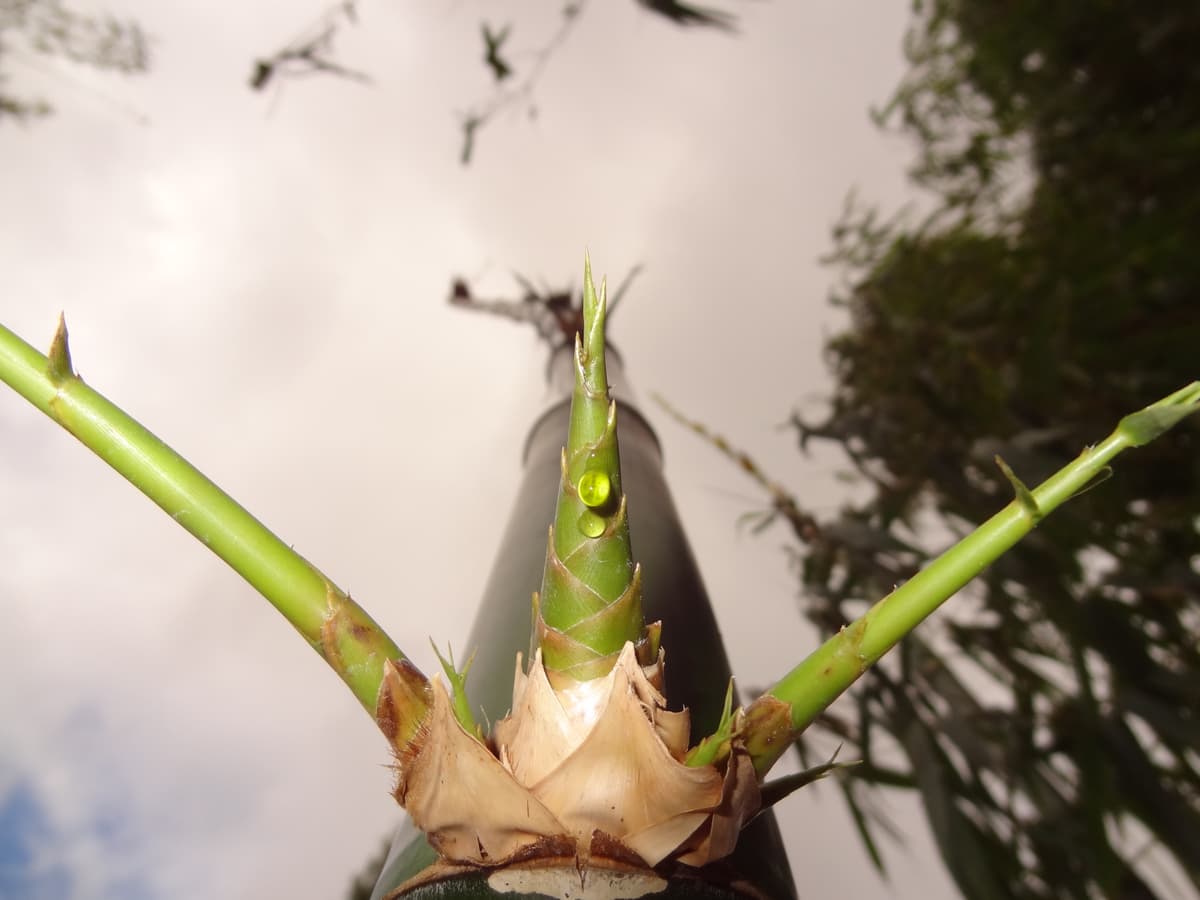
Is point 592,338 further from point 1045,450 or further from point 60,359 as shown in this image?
point 1045,450

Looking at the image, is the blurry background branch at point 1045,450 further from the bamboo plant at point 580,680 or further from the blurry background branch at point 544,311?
the bamboo plant at point 580,680

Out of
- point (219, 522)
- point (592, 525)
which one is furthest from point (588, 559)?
point (219, 522)

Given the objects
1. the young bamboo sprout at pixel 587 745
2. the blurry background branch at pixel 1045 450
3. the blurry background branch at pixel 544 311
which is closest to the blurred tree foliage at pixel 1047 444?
the blurry background branch at pixel 1045 450

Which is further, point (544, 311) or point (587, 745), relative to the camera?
point (544, 311)

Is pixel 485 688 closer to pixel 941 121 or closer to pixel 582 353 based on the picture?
pixel 582 353

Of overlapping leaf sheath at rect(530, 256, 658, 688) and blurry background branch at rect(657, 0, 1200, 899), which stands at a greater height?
blurry background branch at rect(657, 0, 1200, 899)

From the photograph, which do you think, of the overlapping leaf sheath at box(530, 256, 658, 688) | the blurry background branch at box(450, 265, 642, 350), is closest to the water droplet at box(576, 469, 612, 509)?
the overlapping leaf sheath at box(530, 256, 658, 688)

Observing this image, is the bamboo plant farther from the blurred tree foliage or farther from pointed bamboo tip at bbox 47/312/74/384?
the blurred tree foliage
